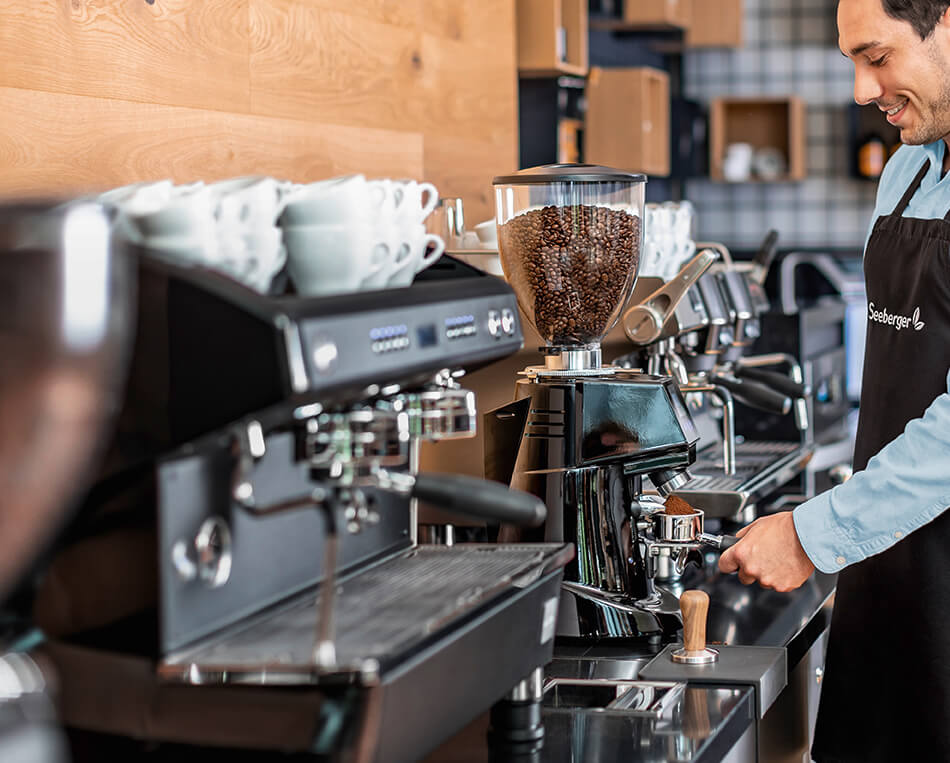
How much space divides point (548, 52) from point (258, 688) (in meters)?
2.46


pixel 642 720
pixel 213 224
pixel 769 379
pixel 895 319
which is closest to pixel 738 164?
pixel 769 379

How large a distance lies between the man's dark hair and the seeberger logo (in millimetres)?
354

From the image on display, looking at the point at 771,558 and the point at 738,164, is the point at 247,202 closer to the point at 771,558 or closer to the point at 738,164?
the point at 771,558

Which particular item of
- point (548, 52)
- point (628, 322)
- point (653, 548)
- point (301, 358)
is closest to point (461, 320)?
point (301, 358)

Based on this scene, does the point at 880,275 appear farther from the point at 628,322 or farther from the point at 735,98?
the point at 735,98

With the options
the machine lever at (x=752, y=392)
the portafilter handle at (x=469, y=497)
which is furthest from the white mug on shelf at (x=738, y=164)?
the portafilter handle at (x=469, y=497)

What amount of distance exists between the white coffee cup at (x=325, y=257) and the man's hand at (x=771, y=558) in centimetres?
74

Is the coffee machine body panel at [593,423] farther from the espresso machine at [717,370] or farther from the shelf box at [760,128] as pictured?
the shelf box at [760,128]

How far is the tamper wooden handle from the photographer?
1516mm

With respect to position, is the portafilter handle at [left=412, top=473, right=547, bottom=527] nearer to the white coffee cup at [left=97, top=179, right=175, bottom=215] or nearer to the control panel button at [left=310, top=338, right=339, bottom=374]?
the control panel button at [left=310, top=338, right=339, bottom=374]

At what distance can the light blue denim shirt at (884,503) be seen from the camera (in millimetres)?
1596

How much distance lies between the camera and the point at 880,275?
1.82m

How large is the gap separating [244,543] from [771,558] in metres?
0.81

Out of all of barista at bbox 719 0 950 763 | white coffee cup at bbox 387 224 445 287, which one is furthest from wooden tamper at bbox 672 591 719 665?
white coffee cup at bbox 387 224 445 287
